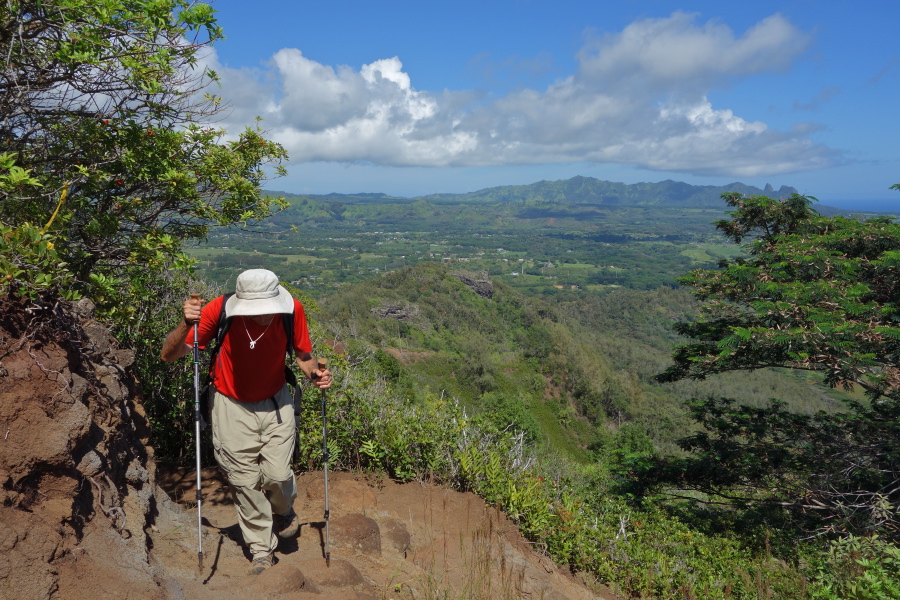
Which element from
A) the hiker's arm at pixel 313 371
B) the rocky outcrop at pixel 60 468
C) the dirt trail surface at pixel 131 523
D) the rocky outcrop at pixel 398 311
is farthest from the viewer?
the rocky outcrop at pixel 398 311

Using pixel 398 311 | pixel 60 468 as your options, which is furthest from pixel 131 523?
pixel 398 311

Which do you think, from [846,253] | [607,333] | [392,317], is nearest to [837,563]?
[846,253]

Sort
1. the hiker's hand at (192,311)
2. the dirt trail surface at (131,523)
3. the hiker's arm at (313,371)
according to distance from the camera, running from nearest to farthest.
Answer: the dirt trail surface at (131,523), the hiker's hand at (192,311), the hiker's arm at (313,371)

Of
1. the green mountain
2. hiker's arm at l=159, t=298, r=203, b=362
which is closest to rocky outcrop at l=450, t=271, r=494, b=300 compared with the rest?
the green mountain

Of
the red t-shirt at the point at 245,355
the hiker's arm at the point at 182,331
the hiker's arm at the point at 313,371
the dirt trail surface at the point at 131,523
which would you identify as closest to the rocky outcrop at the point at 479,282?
the dirt trail surface at the point at 131,523

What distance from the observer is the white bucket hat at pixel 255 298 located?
2.90 meters

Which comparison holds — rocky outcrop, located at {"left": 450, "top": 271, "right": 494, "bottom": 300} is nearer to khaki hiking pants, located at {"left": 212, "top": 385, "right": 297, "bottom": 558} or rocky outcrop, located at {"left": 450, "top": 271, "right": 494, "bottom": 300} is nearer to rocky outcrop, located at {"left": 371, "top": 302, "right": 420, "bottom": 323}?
rocky outcrop, located at {"left": 371, "top": 302, "right": 420, "bottom": 323}

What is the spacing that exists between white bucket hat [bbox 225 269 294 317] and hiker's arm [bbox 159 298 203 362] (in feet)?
0.52

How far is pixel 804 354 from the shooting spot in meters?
7.07

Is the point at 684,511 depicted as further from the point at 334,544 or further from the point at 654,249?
the point at 654,249

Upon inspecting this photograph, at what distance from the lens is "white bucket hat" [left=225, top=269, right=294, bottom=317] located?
290 centimetres

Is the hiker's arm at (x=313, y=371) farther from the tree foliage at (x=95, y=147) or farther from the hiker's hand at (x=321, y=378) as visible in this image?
the tree foliage at (x=95, y=147)

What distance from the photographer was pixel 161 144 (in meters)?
3.62

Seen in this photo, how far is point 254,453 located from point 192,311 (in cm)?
91
